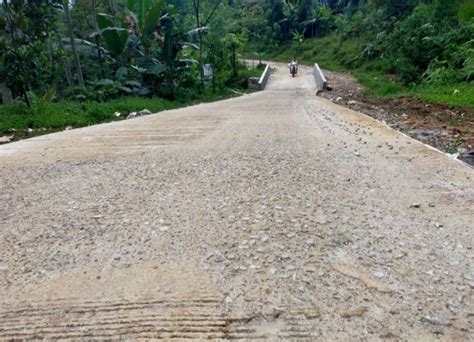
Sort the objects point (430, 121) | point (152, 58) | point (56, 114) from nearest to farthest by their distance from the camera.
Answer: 1. point (430, 121)
2. point (56, 114)
3. point (152, 58)

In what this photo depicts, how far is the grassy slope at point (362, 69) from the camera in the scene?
9.66m

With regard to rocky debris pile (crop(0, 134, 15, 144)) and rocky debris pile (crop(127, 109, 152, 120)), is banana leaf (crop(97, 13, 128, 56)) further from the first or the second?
rocky debris pile (crop(0, 134, 15, 144))

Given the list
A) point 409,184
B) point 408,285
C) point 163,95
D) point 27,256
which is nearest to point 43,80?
point 163,95

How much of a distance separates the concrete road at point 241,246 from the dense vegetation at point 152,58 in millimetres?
3889

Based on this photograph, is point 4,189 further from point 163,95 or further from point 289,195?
point 163,95

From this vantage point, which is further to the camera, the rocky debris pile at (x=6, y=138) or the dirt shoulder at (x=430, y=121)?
the rocky debris pile at (x=6, y=138)

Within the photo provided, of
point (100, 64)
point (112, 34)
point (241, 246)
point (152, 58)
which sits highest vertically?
point (112, 34)

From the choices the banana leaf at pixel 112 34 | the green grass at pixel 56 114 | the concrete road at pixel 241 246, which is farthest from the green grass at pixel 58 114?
the concrete road at pixel 241 246

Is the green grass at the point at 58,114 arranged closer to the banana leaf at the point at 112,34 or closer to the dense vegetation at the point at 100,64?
the dense vegetation at the point at 100,64

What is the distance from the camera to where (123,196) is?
3.72 metres

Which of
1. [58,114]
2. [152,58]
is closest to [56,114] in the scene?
[58,114]

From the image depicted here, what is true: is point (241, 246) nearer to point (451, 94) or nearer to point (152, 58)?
point (451, 94)

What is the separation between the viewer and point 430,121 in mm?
7176

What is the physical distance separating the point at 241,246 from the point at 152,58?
1242cm
